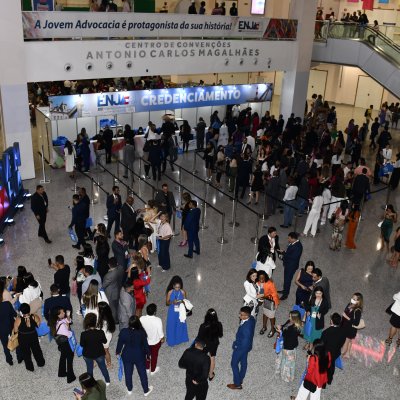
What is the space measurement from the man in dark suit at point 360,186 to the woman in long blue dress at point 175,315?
719 cm

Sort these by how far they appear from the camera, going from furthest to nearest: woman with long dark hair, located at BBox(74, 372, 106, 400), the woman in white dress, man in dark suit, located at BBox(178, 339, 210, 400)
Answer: the woman in white dress → man in dark suit, located at BBox(178, 339, 210, 400) → woman with long dark hair, located at BBox(74, 372, 106, 400)

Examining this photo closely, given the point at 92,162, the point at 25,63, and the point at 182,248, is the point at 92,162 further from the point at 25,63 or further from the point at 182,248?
the point at 182,248

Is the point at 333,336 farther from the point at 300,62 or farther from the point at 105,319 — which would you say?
the point at 300,62

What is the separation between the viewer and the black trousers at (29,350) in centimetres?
693

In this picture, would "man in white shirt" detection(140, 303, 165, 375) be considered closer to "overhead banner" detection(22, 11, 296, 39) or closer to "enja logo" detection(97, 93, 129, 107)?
"overhead banner" detection(22, 11, 296, 39)

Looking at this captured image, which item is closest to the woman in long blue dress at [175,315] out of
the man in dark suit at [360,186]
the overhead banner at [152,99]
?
the man in dark suit at [360,186]

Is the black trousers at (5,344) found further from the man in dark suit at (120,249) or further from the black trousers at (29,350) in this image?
the man in dark suit at (120,249)

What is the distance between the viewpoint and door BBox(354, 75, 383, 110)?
30.3 meters

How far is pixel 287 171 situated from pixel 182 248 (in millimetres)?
4421

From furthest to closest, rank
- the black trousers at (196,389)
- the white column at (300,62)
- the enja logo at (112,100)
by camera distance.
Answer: the white column at (300,62) → the enja logo at (112,100) → the black trousers at (196,389)

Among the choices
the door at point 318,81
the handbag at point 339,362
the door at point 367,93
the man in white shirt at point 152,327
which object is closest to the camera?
the man in white shirt at point 152,327

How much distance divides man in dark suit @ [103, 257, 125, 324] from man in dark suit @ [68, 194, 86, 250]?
2.77 meters

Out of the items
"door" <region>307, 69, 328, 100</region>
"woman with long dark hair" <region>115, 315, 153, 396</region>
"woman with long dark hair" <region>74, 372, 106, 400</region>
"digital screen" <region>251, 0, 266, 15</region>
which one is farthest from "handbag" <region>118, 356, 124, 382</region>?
"door" <region>307, 69, 328, 100</region>

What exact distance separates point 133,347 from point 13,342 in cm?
208
